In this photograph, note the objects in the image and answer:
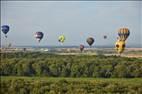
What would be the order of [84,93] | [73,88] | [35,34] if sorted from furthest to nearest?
[35,34] < [73,88] < [84,93]

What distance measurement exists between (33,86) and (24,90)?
2.34 feet

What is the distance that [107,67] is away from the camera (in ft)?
152

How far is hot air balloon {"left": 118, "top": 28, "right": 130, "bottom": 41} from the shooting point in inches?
1998

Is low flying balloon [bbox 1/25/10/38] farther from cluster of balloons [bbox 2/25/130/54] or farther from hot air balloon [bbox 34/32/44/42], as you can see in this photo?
hot air balloon [bbox 34/32/44/42]

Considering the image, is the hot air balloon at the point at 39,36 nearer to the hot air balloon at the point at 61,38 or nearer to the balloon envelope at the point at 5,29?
the balloon envelope at the point at 5,29

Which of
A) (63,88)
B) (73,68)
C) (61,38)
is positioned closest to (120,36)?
(73,68)

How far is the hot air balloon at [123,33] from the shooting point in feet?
167

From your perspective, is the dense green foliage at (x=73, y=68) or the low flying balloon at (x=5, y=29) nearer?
the dense green foliage at (x=73, y=68)

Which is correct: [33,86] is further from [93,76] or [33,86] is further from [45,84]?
[93,76]

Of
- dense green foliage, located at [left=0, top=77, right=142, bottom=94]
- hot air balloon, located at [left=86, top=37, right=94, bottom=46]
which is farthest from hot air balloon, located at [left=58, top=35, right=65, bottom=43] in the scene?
dense green foliage, located at [left=0, top=77, right=142, bottom=94]

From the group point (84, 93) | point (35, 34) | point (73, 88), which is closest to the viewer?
point (84, 93)

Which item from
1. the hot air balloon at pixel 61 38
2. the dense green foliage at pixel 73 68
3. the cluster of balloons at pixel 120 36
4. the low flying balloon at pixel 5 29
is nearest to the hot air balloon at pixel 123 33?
the cluster of balloons at pixel 120 36

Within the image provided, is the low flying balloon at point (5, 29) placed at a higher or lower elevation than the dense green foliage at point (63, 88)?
higher

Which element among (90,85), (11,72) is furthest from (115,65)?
(90,85)
